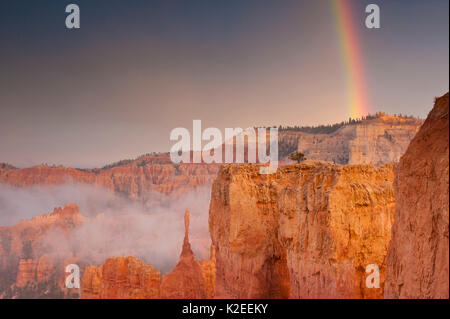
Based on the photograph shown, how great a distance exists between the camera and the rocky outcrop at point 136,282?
30594 millimetres

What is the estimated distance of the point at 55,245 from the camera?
74.8 meters

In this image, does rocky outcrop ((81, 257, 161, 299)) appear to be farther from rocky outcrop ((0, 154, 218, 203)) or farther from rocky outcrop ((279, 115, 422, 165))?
rocky outcrop ((0, 154, 218, 203))

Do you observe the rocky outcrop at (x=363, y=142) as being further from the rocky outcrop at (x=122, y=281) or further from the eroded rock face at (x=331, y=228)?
the eroded rock face at (x=331, y=228)

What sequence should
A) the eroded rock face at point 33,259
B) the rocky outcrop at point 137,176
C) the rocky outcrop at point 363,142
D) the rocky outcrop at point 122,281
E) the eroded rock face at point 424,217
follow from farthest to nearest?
the rocky outcrop at point 137,176 → the rocky outcrop at point 363,142 → the eroded rock face at point 33,259 → the rocky outcrop at point 122,281 → the eroded rock face at point 424,217

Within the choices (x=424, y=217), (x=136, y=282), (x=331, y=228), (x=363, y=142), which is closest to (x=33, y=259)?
(x=136, y=282)

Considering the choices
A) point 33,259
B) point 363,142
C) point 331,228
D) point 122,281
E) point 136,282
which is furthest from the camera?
point 363,142

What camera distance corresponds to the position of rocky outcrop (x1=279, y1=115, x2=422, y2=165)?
244ft

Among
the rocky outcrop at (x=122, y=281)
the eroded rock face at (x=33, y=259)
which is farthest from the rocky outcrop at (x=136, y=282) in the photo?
the eroded rock face at (x=33, y=259)

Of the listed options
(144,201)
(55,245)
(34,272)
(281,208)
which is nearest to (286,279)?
(281,208)

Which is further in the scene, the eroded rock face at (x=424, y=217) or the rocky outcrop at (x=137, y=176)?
the rocky outcrop at (x=137, y=176)

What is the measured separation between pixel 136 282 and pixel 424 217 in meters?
27.6

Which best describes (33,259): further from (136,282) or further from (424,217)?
(424,217)

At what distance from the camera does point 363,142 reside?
258ft

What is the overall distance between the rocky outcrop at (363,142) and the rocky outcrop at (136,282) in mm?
46313
